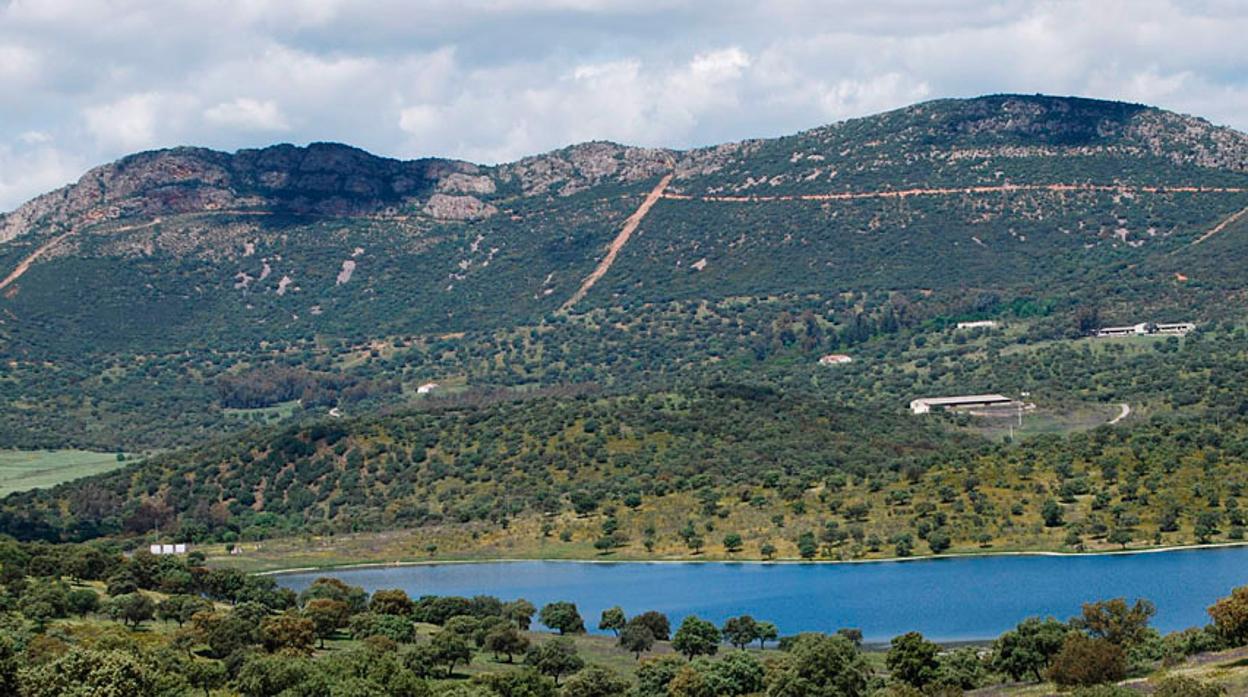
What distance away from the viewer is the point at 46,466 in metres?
164

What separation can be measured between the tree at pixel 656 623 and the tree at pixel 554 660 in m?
8.65

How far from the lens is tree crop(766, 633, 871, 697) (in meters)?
61.6

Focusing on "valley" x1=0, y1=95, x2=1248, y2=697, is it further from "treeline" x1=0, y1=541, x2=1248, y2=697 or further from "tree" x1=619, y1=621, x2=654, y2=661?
"tree" x1=619, y1=621, x2=654, y2=661

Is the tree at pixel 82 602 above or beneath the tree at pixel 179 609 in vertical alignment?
above

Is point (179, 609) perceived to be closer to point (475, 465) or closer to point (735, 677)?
point (735, 677)

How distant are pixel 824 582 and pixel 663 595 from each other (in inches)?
382

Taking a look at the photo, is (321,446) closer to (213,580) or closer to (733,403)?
(733,403)

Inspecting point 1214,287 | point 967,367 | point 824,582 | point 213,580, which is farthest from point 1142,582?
point 1214,287

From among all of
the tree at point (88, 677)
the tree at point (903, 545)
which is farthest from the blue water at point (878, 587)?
the tree at point (88, 677)

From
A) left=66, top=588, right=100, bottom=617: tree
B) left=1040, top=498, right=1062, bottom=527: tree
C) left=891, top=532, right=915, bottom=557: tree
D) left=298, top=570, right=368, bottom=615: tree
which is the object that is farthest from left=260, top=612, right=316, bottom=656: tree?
left=1040, top=498, right=1062, bottom=527: tree

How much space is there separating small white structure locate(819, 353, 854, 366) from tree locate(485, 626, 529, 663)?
11644 cm

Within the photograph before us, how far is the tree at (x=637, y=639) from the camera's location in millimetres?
79250

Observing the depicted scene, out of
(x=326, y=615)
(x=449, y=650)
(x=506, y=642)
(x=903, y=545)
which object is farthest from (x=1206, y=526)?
(x=326, y=615)

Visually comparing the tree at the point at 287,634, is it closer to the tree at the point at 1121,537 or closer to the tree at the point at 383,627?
the tree at the point at 383,627
